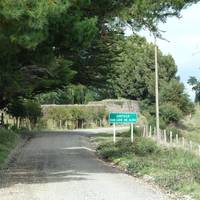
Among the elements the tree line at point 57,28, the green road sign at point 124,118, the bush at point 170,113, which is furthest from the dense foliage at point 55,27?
the bush at point 170,113

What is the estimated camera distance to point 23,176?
23.3 metres

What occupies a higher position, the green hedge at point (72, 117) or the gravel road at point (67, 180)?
the green hedge at point (72, 117)

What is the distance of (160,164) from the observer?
25.0 m

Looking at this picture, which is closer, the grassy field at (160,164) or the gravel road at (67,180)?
the gravel road at (67,180)

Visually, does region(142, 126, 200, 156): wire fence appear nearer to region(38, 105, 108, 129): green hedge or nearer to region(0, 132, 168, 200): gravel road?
region(0, 132, 168, 200): gravel road

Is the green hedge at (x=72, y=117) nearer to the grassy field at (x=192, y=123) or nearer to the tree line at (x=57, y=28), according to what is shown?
the grassy field at (x=192, y=123)

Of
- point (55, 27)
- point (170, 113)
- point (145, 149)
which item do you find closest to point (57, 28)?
point (55, 27)

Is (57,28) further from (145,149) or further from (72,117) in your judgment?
(72,117)

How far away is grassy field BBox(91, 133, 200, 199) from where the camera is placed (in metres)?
19.2

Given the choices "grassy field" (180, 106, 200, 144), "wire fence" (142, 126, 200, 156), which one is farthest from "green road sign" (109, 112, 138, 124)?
"grassy field" (180, 106, 200, 144)

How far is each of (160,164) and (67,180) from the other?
15.4 ft

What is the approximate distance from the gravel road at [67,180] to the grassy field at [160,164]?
1.94 feet

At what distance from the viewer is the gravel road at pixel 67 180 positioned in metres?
17.6

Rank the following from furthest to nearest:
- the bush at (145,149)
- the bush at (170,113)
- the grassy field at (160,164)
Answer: the bush at (170,113), the bush at (145,149), the grassy field at (160,164)
